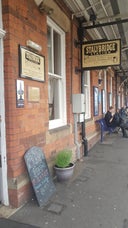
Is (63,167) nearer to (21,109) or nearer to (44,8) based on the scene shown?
(21,109)

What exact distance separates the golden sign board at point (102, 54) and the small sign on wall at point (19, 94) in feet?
8.00

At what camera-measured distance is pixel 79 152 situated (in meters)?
5.36

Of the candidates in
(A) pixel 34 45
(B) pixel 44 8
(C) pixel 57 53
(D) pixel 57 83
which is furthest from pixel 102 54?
(A) pixel 34 45

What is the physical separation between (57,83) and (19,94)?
74.5 inches

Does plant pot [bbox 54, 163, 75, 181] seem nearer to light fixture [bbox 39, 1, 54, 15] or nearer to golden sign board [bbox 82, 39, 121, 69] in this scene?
golden sign board [bbox 82, 39, 121, 69]

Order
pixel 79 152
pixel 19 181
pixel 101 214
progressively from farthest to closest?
1. pixel 79 152
2. pixel 19 181
3. pixel 101 214

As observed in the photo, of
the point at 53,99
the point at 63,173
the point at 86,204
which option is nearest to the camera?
the point at 86,204

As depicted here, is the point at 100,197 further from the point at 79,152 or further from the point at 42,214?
the point at 79,152

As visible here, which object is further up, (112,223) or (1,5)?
(1,5)

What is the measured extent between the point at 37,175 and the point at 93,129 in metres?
4.41

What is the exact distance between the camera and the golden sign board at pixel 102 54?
467cm

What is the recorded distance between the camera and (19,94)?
2988 mm

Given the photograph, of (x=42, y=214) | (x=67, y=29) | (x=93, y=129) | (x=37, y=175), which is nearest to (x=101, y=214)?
(x=42, y=214)

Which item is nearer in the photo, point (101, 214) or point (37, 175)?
point (101, 214)
